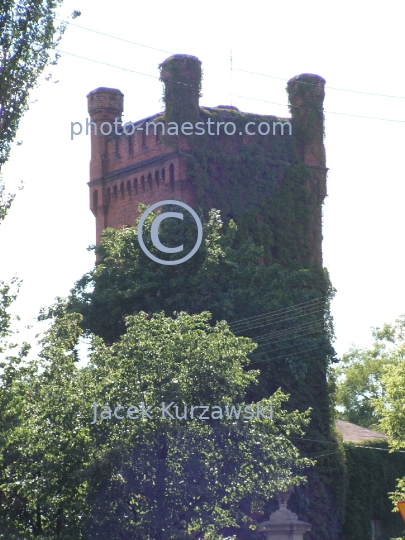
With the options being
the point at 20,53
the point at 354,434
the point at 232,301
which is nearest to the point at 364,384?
the point at 354,434

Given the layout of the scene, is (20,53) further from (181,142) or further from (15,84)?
(181,142)

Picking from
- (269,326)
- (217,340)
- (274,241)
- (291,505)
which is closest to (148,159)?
(274,241)

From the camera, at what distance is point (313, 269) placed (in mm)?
38750

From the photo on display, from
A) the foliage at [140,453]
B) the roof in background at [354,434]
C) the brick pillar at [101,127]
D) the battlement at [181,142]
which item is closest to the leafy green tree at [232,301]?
the battlement at [181,142]

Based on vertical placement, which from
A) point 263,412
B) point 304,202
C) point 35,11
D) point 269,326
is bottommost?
point 263,412

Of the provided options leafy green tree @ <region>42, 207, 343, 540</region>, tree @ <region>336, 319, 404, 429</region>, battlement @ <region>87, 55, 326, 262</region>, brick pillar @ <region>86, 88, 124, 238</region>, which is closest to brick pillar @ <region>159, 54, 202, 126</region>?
battlement @ <region>87, 55, 326, 262</region>

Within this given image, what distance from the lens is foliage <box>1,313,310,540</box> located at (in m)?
21.2

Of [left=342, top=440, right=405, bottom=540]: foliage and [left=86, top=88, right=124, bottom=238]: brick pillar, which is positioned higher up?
[left=86, top=88, right=124, bottom=238]: brick pillar

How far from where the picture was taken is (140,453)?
21312mm

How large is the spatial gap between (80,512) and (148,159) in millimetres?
19978

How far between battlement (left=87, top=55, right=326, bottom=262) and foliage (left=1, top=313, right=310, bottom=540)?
1564 cm

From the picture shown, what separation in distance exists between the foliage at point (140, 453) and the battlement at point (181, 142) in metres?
15.6

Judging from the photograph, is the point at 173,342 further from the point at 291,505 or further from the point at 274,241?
the point at 274,241

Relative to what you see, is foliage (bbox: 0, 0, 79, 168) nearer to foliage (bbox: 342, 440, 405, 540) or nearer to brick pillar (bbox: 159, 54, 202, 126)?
brick pillar (bbox: 159, 54, 202, 126)
